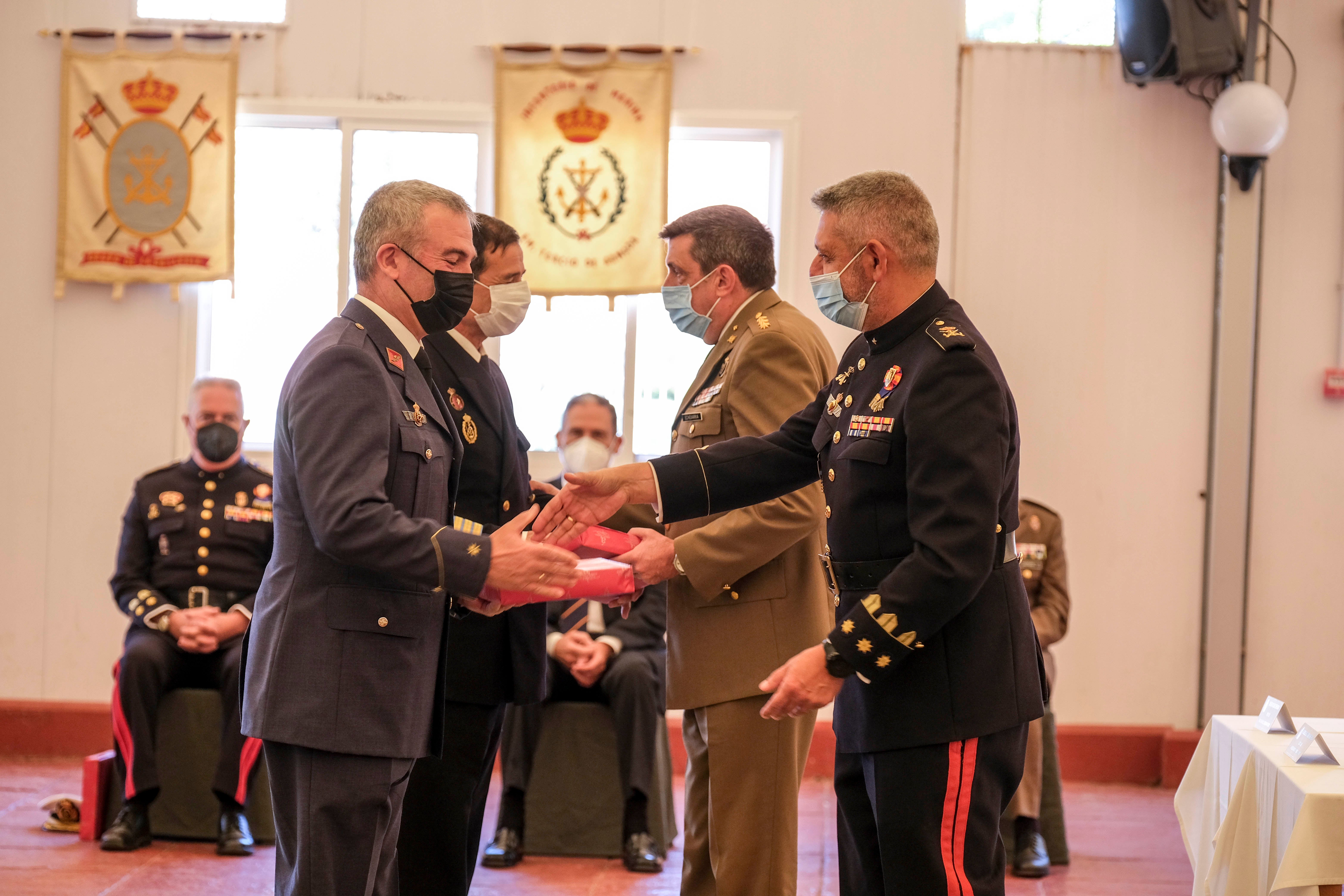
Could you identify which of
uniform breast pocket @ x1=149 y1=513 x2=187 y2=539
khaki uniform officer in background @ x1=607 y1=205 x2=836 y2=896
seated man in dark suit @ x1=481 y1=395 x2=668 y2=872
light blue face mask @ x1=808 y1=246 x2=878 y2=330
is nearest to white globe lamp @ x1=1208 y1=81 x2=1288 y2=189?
seated man in dark suit @ x1=481 y1=395 x2=668 y2=872

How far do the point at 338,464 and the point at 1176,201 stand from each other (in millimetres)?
4388

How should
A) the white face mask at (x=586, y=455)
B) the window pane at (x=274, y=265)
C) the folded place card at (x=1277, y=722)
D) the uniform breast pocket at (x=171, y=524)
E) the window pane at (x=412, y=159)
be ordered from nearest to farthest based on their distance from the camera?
the folded place card at (x=1277, y=722) < the white face mask at (x=586, y=455) < the uniform breast pocket at (x=171, y=524) < the window pane at (x=412, y=159) < the window pane at (x=274, y=265)

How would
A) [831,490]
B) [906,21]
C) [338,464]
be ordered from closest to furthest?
1. [338,464]
2. [831,490]
3. [906,21]

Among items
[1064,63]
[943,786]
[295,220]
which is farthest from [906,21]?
[943,786]

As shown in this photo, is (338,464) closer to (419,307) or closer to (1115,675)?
(419,307)

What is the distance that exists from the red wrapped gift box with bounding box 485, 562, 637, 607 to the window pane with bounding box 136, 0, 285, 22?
3772mm

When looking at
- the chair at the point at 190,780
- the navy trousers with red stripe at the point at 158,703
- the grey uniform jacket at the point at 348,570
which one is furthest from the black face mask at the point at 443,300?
the chair at the point at 190,780

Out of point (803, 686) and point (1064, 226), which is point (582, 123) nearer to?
point (1064, 226)

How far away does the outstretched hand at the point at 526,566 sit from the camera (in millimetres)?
1954

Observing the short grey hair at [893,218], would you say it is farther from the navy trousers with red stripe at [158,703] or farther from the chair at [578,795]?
the navy trousers with red stripe at [158,703]

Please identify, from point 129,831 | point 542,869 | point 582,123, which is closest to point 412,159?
point 582,123

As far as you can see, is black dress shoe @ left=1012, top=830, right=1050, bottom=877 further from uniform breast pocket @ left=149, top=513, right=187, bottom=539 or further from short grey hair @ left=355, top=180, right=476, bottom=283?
uniform breast pocket @ left=149, top=513, right=187, bottom=539

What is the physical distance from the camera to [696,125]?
5.13 meters

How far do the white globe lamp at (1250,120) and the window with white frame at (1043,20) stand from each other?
2.17ft
